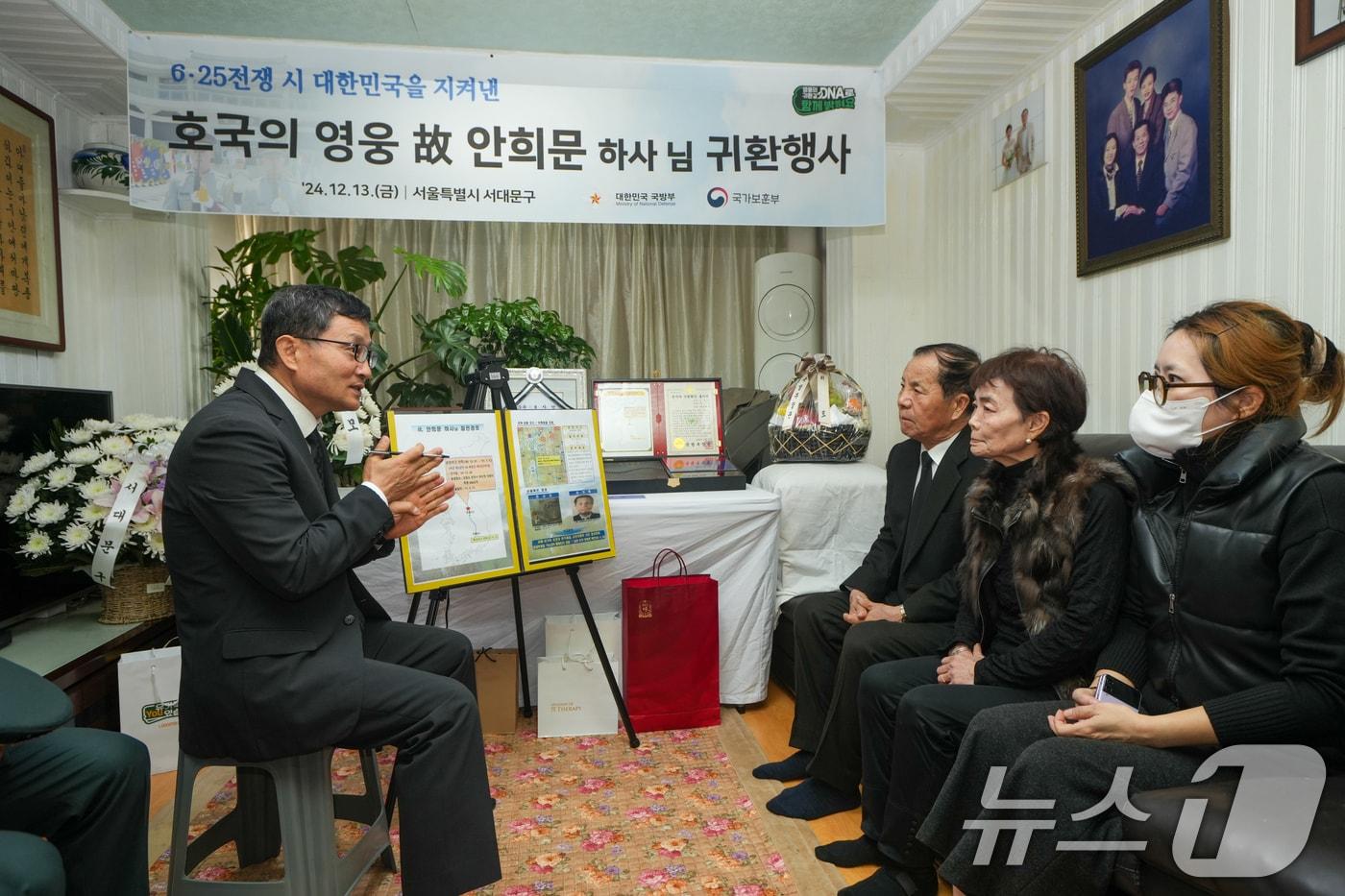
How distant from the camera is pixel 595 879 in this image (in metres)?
1.90

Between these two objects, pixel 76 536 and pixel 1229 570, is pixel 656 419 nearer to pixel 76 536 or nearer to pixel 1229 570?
pixel 76 536

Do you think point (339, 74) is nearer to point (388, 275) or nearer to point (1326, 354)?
point (388, 275)

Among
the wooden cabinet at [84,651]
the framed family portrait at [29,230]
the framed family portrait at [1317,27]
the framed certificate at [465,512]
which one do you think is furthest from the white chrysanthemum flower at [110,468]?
the framed family portrait at [1317,27]

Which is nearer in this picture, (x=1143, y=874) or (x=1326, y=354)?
(x=1143, y=874)

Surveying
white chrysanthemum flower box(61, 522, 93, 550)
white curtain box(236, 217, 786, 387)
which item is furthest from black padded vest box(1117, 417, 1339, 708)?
white curtain box(236, 217, 786, 387)

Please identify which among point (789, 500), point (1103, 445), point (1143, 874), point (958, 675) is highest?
point (1103, 445)

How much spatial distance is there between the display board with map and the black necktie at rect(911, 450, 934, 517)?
37.8 inches

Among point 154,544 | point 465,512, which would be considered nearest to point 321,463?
point 465,512

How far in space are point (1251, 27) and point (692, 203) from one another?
184 centimetres

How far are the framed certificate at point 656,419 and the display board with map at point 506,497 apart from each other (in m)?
0.50

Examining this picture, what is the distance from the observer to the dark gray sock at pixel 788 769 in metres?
2.37

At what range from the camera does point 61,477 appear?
7.66ft

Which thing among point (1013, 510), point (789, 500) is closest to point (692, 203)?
point (789, 500)

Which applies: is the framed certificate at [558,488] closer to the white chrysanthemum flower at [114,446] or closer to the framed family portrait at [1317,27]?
the white chrysanthemum flower at [114,446]
